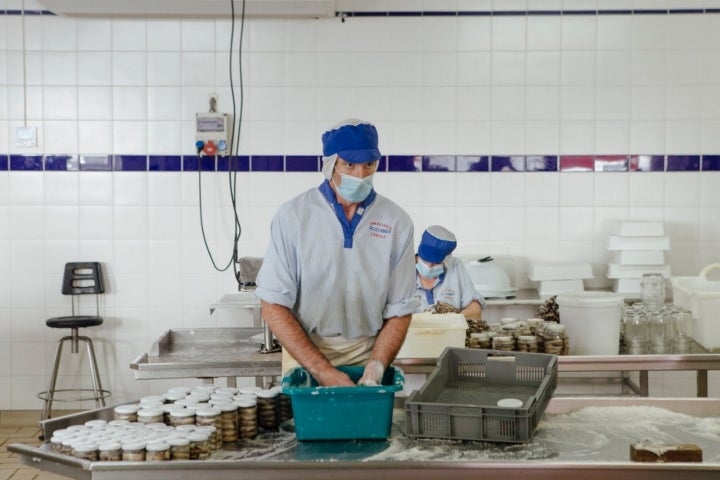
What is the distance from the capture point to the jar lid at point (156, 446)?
8.68 ft

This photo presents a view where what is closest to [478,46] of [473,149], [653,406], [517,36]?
[517,36]

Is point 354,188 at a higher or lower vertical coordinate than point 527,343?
higher

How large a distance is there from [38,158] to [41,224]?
0.45 metres

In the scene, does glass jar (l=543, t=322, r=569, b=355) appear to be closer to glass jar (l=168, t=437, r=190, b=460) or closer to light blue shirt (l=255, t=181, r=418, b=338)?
light blue shirt (l=255, t=181, r=418, b=338)

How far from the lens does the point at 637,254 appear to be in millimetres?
5941

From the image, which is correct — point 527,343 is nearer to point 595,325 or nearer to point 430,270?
point 595,325

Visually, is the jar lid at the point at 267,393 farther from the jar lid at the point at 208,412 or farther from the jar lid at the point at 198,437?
the jar lid at the point at 198,437

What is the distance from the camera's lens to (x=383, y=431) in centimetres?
285

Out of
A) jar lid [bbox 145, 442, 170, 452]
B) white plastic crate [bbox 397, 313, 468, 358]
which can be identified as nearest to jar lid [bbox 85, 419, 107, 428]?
jar lid [bbox 145, 442, 170, 452]

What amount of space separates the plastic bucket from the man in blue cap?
1385 mm

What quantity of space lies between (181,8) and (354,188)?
10.0ft

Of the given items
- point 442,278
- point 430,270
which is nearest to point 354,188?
point 430,270

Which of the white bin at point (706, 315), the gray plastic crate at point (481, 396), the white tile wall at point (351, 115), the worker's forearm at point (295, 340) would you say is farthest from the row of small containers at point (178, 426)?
the white tile wall at point (351, 115)

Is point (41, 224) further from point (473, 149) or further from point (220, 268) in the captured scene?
point (473, 149)
